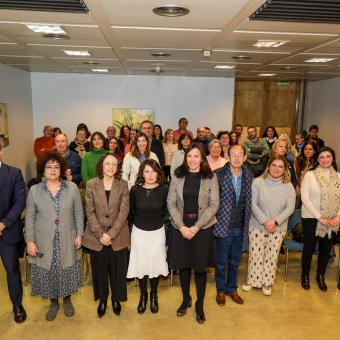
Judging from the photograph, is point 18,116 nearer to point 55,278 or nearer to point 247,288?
point 55,278

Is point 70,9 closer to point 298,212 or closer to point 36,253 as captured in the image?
point 36,253

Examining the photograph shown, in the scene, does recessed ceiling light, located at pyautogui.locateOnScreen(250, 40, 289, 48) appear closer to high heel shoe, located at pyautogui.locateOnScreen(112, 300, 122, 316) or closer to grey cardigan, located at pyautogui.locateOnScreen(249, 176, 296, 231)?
grey cardigan, located at pyautogui.locateOnScreen(249, 176, 296, 231)

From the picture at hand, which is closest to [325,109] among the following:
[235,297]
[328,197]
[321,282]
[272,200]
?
[328,197]

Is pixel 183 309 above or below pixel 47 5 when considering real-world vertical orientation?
below

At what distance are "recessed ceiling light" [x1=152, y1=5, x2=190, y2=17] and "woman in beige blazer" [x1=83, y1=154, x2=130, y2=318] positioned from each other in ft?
4.37

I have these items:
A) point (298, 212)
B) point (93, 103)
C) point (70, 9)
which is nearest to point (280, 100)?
point (93, 103)

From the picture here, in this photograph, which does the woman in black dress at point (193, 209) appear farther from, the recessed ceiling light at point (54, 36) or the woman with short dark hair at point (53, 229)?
the recessed ceiling light at point (54, 36)

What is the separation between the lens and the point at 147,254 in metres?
3.39

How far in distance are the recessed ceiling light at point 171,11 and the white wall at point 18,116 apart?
4803mm

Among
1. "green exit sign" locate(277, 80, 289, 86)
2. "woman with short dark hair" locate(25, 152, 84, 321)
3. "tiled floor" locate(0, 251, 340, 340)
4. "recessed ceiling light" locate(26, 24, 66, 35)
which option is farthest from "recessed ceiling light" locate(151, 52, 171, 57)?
"green exit sign" locate(277, 80, 289, 86)

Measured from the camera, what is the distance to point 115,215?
3.28m

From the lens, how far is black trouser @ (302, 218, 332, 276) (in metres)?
3.96

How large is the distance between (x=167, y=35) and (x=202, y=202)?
1844mm

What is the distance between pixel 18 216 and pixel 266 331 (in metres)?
2.57
